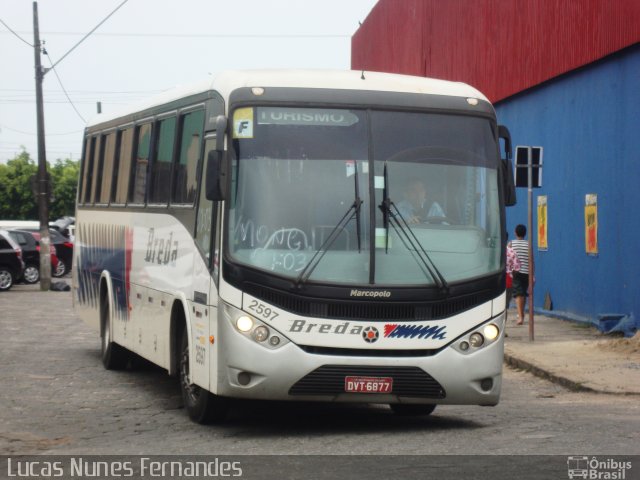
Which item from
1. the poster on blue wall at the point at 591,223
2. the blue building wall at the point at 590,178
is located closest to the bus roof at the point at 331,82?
the blue building wall at the point at 590,178

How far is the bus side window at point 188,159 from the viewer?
38.7 ft

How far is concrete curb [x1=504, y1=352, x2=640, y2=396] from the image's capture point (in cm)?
1406

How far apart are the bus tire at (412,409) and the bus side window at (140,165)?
3639 millimetres

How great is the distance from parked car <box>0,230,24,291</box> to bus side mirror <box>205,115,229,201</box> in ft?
92.0

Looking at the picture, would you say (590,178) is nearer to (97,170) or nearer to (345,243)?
(97,170)

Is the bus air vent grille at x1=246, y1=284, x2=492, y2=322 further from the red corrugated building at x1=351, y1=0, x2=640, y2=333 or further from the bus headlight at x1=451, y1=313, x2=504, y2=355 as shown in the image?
the red corrugated building at x1=351, y1=0, x2=640, y2=333

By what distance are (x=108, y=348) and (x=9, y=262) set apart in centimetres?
2249

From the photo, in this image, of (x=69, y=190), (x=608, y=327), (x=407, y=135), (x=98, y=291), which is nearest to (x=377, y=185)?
(x=407, y=135)

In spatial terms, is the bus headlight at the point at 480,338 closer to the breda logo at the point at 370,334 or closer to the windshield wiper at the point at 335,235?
the breda logo at the point at 370,334

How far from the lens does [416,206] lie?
10688 millimetres

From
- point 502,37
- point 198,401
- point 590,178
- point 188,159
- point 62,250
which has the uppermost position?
point 502,37

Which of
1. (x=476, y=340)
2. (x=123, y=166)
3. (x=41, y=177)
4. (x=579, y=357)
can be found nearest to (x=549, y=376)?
(x=579, y=357)

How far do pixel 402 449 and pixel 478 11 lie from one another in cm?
2317

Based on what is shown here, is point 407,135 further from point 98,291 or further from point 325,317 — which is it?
point 98,291
